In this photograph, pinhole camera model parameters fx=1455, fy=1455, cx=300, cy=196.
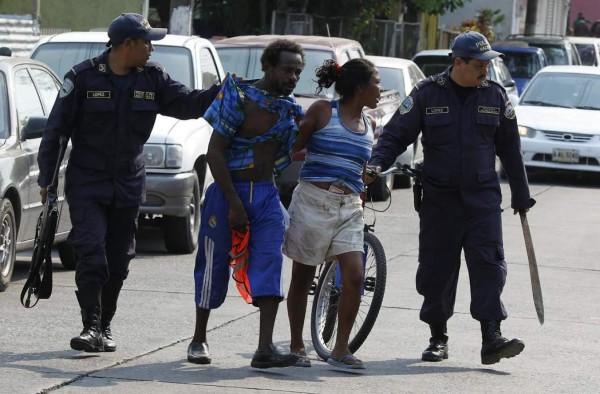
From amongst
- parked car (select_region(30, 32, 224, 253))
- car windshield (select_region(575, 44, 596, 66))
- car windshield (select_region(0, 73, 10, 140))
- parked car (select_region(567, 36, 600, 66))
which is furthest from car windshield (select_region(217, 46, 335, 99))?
car windshield (select_region(575, 44, 596, 66))

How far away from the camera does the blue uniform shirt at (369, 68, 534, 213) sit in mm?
7574

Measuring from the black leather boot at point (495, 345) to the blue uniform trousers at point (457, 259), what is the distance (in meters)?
0.05

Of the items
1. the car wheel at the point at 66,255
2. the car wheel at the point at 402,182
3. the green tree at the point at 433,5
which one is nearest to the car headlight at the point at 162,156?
the car wheel at the point at 66,255

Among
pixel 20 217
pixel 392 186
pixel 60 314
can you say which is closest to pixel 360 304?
pixel 60 314

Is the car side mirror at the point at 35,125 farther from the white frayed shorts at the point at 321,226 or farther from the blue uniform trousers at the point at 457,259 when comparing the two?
the blue uniform trousers at the point at 457,259

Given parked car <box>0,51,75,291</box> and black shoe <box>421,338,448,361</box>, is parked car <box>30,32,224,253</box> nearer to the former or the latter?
parked car <box>0,51,75,291</box>

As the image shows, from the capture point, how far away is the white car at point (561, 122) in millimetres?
19328

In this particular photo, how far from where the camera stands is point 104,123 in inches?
291

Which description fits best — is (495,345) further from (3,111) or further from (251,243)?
(3,111)

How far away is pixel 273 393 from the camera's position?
6.62 m

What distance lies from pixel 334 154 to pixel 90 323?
1514 mm

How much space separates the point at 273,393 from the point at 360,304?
116 centimetres

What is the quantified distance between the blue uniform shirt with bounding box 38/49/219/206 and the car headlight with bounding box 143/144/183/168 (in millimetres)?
4150

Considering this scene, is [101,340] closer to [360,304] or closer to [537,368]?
[360,304]
